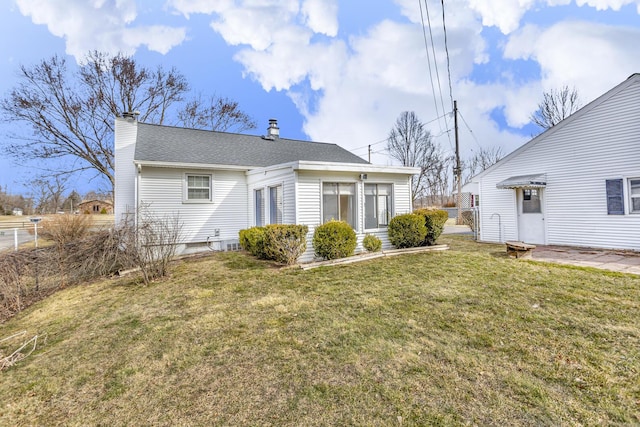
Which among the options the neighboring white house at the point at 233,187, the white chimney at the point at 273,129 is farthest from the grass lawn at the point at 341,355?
the white chimney at the point at 273,129

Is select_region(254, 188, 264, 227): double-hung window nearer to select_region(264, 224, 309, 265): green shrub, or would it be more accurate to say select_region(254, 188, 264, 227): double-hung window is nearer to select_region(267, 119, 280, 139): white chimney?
select_region(264, 224, 309, 265): green shrub

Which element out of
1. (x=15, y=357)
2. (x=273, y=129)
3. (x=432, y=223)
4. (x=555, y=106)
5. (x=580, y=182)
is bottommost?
(x=15, y=357)

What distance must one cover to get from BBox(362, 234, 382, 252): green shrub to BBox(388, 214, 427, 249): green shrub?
572 millimetres

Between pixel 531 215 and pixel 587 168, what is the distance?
218cm

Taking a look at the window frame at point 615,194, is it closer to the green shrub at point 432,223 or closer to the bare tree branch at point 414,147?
the green shrub at point 432,223

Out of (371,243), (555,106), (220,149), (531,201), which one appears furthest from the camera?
(555,106)

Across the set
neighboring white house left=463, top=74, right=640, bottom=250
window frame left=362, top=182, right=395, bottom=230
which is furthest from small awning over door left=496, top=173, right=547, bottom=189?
window frame left=362, top=182, right=395, bottom=230

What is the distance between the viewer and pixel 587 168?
30.2 feet

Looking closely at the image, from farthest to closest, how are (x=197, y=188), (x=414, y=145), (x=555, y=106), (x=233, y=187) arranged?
(x=414, y=145), (x=555, y=106), (x=233, y=187), (x=197, y=188)

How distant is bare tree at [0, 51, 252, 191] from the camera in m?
16.7

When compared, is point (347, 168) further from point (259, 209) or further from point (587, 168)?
point (587, 168)

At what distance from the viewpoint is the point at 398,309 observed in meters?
4.45

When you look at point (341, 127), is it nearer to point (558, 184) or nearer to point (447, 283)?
point (558, 184)

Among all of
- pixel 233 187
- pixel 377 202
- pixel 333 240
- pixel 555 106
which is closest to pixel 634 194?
pixel 377 202
